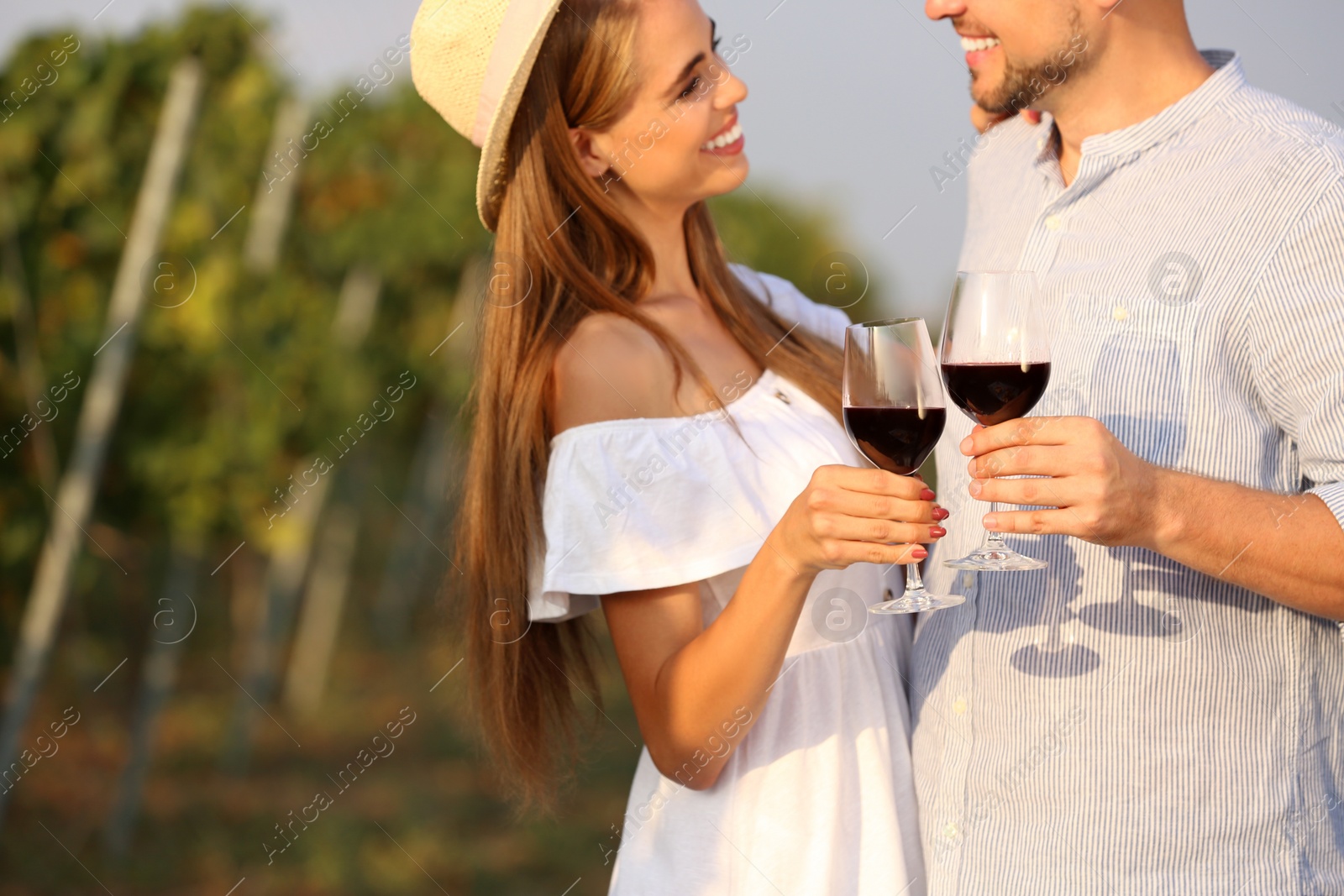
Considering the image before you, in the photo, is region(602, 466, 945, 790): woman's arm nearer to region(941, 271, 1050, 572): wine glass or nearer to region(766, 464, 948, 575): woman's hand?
region(766, 464, 948, 575): woman's hand

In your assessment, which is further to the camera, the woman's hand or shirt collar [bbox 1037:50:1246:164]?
shirt collar [bbox 1037:50:1246:164]

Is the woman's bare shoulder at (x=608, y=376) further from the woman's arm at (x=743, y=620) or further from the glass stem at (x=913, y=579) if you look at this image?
the glass stem at (x=913, y=579)

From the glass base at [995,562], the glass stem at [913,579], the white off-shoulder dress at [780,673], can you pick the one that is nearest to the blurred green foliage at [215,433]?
the white off-shoulder dress at [780,673]

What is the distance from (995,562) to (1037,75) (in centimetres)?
101

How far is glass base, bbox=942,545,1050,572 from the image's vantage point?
1.68 meters

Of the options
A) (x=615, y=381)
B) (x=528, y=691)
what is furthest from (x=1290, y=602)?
(x=528, y=691)

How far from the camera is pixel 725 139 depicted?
2486 mm

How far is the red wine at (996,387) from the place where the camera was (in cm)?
173

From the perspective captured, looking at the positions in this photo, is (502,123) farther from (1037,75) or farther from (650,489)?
(1037,75)

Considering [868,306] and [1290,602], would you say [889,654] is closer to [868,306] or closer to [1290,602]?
[1290,602]

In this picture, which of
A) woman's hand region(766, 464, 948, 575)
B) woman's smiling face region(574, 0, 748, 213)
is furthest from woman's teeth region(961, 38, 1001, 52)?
woman's hand region(766, 464, 948, 575)

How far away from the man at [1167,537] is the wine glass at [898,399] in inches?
4.7

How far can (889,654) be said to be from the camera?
92.0 inches

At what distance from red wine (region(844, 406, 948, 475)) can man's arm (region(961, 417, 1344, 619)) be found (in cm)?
9
